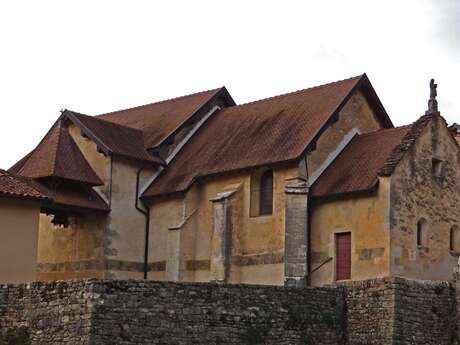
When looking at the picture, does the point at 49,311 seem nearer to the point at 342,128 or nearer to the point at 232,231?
the point at 232,231

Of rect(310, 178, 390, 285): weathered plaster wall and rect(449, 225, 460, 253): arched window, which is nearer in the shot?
rect(310, 178, 390, 285): weathered plaster wall

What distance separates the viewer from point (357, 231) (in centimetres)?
3681

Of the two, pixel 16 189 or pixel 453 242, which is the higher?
pixel 16 189

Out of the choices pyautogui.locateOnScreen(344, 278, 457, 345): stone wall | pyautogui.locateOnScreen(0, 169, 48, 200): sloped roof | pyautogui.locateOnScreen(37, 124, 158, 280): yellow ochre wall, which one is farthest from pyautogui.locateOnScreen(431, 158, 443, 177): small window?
pyautogui.locateOnScreen(0, 169, 48, 200): sloped roof

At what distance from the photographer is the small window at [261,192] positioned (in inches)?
1567

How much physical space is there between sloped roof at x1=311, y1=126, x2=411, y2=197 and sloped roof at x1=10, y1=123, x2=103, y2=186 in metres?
10.1

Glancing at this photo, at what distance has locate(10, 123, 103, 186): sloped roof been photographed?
1635 inches

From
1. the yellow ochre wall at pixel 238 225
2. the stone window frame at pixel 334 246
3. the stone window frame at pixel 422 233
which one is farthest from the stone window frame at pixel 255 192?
the stone window frame at pixel 422 233

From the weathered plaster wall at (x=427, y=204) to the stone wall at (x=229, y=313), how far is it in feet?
35.3

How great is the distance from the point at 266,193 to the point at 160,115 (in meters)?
10.5

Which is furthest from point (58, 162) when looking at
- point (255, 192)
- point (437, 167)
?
point (437, 167)

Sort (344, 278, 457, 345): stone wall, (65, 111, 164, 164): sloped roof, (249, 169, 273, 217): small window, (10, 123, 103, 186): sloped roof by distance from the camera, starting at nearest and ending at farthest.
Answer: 1. (344, 278, 457, 345): stone wall
2. (249, 169, 273, 217): small window
3. (10, 123, 103, 186): sloped roof
4. (65, 111, 164, 164): sloped roof

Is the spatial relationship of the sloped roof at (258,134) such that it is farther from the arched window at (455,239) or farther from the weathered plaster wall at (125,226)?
the arched window at (455,239)

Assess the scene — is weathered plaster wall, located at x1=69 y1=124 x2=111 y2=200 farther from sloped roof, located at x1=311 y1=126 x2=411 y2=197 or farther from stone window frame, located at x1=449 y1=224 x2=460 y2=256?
stone window frame, located at x1=449 y1=224 x2=460 y2=256
